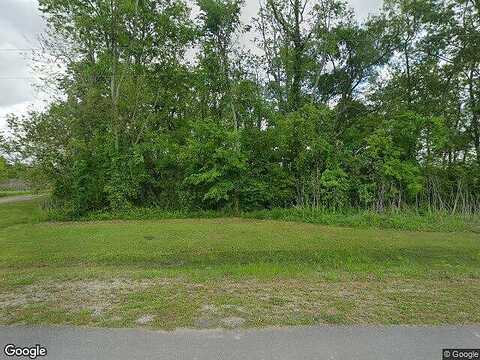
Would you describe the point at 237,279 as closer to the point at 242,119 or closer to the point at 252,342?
the point at 252,342

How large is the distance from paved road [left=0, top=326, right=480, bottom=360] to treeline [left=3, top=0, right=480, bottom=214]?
32.2 feet

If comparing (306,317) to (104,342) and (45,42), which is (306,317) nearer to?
(104,342)

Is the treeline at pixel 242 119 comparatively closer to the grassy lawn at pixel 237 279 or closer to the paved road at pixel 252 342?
the grassy lawn at pixel 237 279

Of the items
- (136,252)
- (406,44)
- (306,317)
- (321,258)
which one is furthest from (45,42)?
(406,44)

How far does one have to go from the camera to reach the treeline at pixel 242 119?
42.5ft

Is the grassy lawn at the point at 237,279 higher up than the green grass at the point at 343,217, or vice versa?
the green grass at the point at 343,217

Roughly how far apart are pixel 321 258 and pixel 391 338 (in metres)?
3.34

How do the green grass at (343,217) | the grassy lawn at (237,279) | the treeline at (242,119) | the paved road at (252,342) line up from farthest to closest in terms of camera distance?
the treeline at (242,119), the green grass at (343,217), the grassy lawn at (237,279), the paved road at (252,342)

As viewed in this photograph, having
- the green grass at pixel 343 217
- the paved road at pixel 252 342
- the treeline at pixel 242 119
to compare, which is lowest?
the paved road at pixel 252 342

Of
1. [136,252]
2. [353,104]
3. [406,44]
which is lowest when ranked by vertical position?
[136,252]

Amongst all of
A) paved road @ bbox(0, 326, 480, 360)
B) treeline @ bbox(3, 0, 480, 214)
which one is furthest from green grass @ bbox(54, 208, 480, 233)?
paved road @ bbox(0, 326, 480, 360)

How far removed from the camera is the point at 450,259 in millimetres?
6199

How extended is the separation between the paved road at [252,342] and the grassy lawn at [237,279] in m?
0.18

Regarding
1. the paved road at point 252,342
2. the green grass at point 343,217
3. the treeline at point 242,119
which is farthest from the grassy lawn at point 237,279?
the treeline at point 242,119
